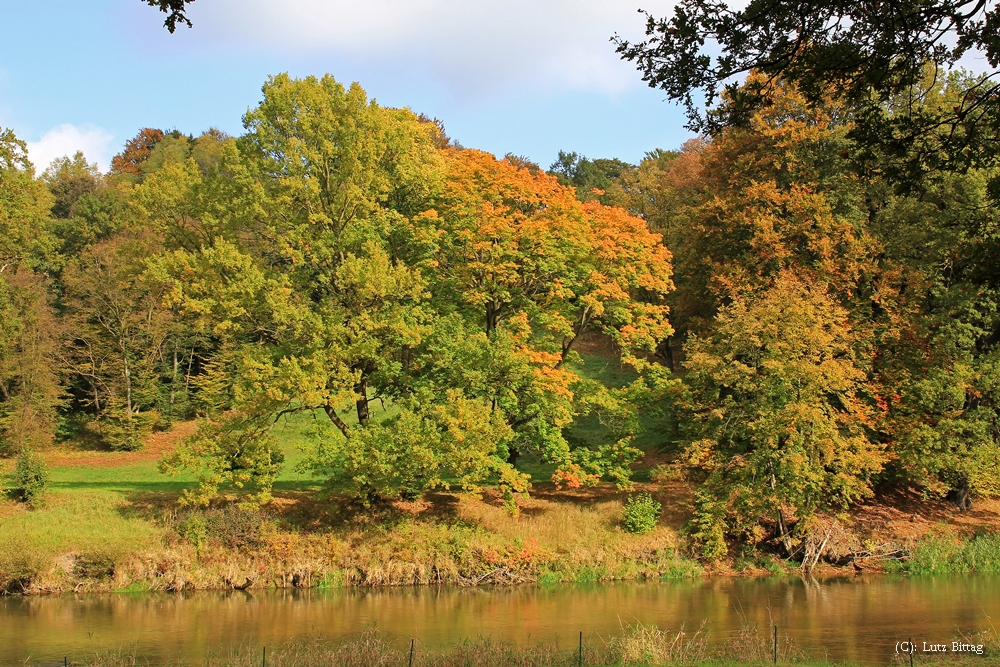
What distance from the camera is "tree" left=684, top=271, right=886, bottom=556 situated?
2639 cm

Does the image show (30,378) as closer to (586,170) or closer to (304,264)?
(304,264)

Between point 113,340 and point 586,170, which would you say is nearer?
point 113,340

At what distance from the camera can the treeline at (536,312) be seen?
26.1 metres

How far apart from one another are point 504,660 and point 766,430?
51.2 feet

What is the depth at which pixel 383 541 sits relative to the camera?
86.1ft

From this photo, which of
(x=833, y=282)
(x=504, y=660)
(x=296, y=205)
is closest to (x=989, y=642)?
(x=504, y=660)

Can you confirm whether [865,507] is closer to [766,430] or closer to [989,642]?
[766,430]

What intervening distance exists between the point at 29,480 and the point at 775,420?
925 inches

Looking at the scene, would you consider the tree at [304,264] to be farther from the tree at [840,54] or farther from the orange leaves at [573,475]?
the tree at [840,54]

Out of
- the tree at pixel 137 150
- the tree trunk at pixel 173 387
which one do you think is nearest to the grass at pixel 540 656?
the tree trunk at pixel 173 387

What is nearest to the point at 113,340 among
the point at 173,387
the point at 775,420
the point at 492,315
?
the point at 173,387

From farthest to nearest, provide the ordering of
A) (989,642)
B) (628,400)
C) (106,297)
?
1. (106,297)
2. (628,400)
3. (989,642)

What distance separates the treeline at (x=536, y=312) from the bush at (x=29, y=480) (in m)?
4.75

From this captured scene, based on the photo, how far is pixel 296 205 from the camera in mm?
28250
